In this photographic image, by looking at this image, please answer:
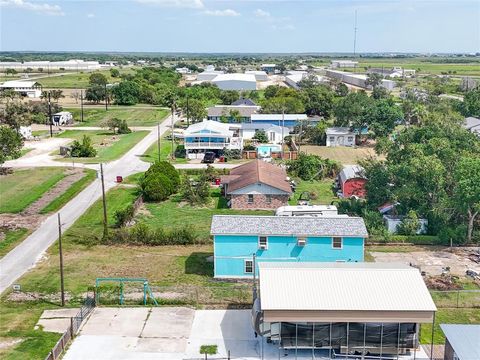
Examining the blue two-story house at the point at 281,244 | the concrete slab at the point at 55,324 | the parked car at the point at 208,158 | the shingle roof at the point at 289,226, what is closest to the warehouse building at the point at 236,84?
the parked car at the point at 208,158

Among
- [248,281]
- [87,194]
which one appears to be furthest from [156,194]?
[248,281]

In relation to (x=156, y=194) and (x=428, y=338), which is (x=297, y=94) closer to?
(x=156, y=194)

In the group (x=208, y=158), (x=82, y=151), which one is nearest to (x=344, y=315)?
(x=208, y=158)

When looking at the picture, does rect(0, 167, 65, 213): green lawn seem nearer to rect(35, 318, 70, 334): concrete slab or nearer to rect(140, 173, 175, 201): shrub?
rect(140, 173, 175, 201): shrub

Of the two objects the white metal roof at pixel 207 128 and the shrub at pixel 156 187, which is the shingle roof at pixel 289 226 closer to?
the shrub at pixel 156 187

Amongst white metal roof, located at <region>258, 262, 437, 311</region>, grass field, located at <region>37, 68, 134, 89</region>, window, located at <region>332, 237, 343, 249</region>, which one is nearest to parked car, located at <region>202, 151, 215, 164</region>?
window, located at <region>332, 237, 343, 249</region>

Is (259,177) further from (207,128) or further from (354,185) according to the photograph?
(207,128)
